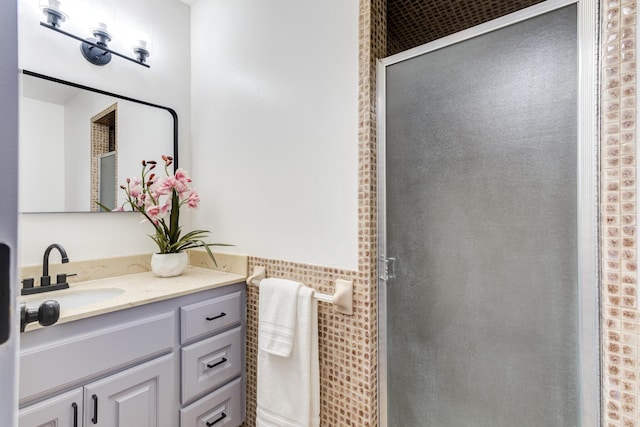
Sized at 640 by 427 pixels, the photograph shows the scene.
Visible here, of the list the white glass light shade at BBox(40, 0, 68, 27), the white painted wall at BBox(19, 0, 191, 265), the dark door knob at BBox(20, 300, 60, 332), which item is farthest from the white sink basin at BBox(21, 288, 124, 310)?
the white glass light shade at BBox(40, 0, 68, 27)

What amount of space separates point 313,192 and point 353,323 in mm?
589

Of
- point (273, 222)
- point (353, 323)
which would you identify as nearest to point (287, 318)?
point (353, 323)

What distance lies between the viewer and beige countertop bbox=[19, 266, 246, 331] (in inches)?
43.5

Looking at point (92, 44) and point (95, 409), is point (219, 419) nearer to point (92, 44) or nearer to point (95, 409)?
→ point (95, 409)

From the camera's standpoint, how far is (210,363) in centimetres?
144

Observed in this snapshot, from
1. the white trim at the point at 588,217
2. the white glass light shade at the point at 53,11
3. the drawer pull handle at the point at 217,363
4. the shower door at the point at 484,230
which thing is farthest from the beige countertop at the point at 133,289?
the white trim at the point at 588,217

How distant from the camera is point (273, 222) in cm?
155

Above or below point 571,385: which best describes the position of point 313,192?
above

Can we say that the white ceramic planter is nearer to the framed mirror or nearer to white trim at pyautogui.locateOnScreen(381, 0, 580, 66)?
the framed mirror

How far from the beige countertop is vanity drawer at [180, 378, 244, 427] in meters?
0.51

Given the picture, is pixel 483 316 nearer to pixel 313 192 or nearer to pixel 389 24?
pixel 313 192

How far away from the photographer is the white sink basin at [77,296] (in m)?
1.34

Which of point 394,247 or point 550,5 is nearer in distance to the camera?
point 550,5

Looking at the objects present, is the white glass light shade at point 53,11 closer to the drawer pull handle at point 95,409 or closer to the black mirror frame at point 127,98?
the black mirror frame at point 127,98
